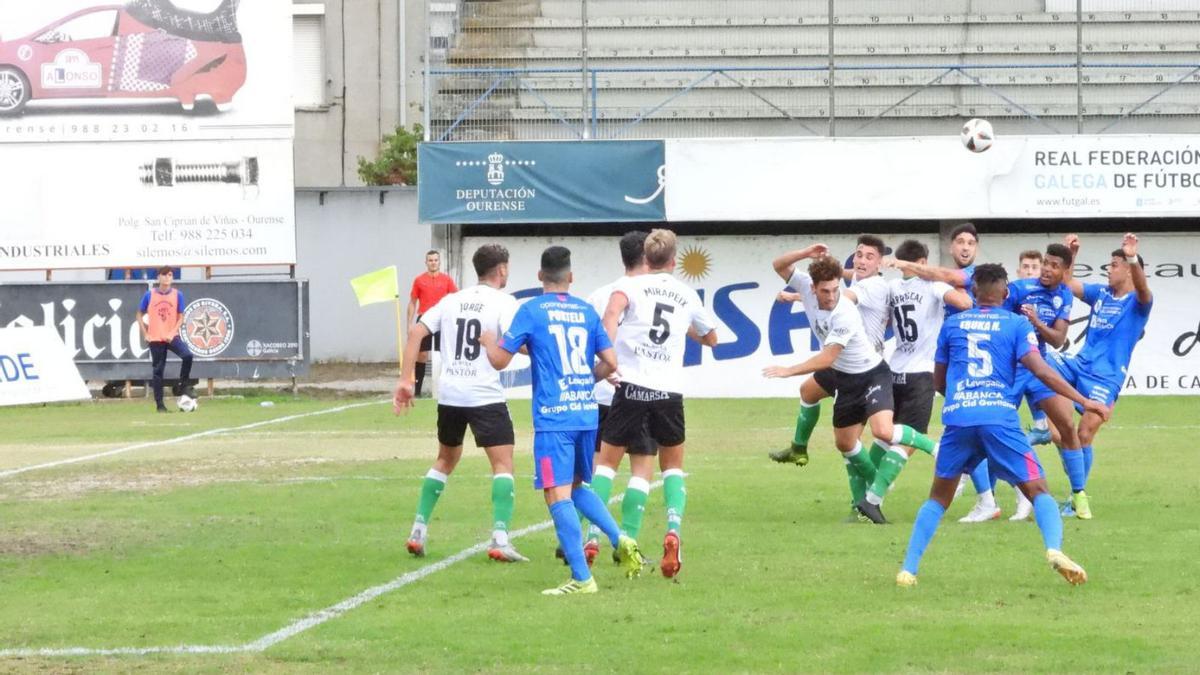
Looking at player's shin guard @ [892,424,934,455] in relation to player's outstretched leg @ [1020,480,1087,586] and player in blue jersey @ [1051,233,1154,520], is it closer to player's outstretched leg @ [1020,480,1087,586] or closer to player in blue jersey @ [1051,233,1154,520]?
player in blue jersey @ [1051,233,1154,520]

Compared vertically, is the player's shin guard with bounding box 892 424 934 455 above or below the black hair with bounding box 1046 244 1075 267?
below

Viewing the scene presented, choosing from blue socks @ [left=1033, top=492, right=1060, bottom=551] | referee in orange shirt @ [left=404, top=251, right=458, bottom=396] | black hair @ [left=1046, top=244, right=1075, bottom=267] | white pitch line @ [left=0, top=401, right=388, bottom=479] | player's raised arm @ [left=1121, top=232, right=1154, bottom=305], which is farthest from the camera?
referee in orange shirt @ [left=404, top=251, right=458, bottom=396]

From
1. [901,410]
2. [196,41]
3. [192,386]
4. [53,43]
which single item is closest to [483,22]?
[196,41]

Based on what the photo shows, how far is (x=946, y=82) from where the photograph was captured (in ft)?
106

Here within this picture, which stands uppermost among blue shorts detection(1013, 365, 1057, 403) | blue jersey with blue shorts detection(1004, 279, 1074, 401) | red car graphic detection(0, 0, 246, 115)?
red car graphic detection(0, 0, 246, 115)

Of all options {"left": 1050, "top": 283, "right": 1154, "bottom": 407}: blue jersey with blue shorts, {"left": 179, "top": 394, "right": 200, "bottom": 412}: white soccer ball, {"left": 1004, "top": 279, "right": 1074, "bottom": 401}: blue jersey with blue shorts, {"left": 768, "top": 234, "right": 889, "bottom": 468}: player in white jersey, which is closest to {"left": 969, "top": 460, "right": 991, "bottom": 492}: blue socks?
{"left": 1004, "top": 279, "right": 1074, "bottom": 401}: blue jersey with blue shorts

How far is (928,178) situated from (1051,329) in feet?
44.9

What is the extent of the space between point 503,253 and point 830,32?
18.9 meters

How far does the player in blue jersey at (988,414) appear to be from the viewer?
9.85m

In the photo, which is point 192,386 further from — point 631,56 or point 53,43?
point 631,56

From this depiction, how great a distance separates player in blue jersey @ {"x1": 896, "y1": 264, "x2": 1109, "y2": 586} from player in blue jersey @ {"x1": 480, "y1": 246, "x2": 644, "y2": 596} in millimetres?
1787

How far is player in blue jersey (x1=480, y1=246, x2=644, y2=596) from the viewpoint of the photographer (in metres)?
9.79

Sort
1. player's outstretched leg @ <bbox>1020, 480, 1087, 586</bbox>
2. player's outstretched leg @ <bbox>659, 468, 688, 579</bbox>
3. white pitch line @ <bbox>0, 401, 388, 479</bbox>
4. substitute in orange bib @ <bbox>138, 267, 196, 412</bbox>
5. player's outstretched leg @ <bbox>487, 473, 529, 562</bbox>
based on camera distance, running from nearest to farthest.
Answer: player's outstretched leg @ <bbox>1020, 480, 1087, 586</bbox> → player's outstretched leg @ <bbox>659, 468, 688, 579</bbox> → player's outstretched leg @ <bbox>487, 473, 529, 562</bbox> → white pitch line @ <bbox>0, 401, 388, 479</bbox> → substitute in orange bib @ <bbox>138, 267, 196, 412</bbox>

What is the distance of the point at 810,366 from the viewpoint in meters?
11.3
